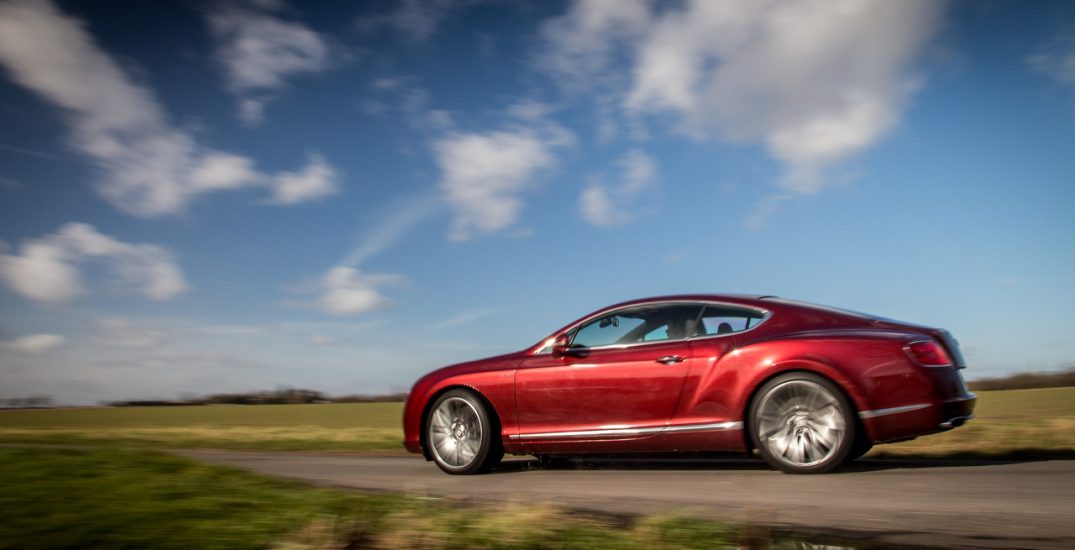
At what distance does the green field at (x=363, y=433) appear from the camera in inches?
394

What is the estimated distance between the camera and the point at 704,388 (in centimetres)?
696

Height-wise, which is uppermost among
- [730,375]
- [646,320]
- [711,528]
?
[646,320]

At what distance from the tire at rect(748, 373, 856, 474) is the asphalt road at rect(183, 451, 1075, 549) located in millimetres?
155

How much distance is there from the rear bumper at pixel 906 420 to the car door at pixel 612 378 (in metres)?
1.44

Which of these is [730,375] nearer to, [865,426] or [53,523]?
[865,426]

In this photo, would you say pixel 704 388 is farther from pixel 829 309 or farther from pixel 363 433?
pixel 363 433

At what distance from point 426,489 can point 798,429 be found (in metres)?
2.83

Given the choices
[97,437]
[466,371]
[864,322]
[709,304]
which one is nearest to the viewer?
→ [864,322]

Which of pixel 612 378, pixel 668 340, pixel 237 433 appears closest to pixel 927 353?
pixel 668 340

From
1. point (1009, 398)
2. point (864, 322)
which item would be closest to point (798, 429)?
point (864, 322)

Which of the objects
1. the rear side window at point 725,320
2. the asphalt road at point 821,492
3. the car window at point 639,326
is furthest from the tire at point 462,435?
the rear side window at point 725,320

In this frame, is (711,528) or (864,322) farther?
(864,322)

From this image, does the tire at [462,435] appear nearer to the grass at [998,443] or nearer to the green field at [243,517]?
the green field at [243,517]

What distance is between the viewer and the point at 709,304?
7.42 m
